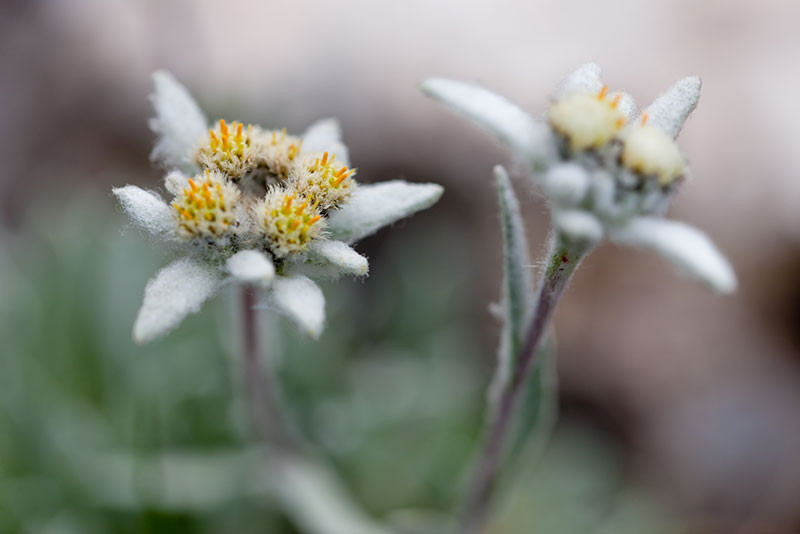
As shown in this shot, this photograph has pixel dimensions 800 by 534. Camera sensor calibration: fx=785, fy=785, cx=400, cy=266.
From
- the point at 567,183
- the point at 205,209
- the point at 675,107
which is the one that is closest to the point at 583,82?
the point at 675,107

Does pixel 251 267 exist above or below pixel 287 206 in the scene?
below

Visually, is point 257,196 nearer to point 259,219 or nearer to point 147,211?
point 259,219

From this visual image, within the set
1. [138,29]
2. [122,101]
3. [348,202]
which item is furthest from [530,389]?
[138,29]

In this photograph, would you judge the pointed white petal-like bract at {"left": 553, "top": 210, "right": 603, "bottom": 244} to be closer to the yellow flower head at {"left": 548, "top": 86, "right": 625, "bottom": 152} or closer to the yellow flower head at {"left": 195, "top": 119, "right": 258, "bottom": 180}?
the yellow flower head at {"left": 548, "top": 86, "right": 625, "bottom": 152}

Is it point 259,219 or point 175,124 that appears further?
point 175,124

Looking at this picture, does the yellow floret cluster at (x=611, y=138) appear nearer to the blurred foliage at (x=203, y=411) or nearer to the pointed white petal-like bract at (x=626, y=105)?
the pointed white petal-like bract at (x=626, y=105)

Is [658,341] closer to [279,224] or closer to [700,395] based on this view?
[700,395]
